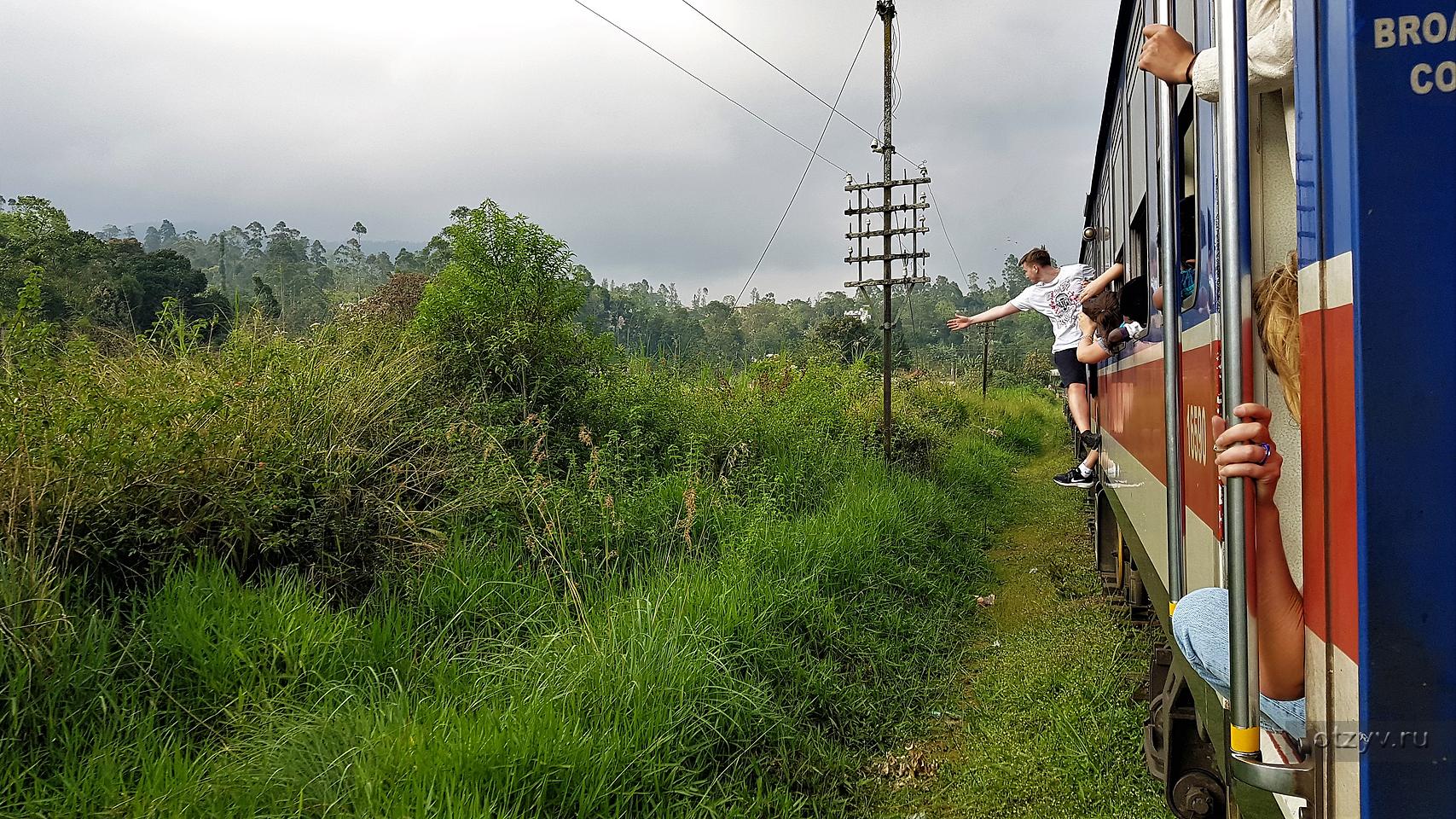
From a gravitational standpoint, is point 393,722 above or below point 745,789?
above

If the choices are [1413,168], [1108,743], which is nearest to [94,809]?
[1413,168]

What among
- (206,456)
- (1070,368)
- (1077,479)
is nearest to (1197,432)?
(206,456)

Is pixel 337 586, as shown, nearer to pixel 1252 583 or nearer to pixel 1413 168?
pixel 1252 583

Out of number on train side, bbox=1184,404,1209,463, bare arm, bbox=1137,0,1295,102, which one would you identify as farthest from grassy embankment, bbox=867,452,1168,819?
bare arm, bbox=1137,0,1295,102

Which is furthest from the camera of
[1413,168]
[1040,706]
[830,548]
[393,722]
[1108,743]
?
[830,548]

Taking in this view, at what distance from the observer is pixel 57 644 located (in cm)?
304

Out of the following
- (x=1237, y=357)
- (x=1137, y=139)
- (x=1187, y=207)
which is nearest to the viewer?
(x=1237, y=357)

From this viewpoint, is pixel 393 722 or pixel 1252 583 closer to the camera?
pixel 1252 583

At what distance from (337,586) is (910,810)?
2.96 metres

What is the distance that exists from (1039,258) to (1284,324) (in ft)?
20.0

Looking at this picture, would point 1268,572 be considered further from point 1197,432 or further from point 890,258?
point 890,258

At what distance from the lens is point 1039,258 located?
23.3 ft

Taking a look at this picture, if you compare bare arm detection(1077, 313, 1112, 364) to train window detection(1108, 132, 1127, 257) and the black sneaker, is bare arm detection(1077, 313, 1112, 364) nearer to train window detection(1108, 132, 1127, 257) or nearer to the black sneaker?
train window detection(1108, 132, 1127, 257)

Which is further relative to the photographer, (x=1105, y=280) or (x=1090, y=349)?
(x=1090, y=349)
